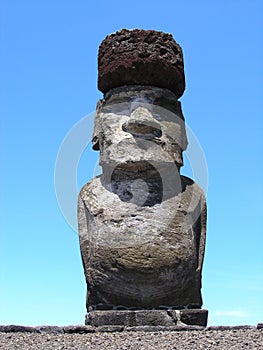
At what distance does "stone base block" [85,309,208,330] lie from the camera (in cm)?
799

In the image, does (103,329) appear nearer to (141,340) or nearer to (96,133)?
(141,340)

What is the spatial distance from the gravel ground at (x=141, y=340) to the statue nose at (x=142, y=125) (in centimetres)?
268

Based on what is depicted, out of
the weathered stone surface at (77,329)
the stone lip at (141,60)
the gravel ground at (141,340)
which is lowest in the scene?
the gravel ground at (141,340)

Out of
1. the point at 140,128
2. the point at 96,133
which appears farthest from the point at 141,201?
the point at 96,133

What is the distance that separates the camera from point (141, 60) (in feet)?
29.3

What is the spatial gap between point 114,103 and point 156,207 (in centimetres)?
159

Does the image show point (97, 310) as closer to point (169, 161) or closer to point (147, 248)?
point (147, 248)

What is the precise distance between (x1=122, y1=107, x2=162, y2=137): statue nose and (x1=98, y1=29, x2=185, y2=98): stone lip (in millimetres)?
542

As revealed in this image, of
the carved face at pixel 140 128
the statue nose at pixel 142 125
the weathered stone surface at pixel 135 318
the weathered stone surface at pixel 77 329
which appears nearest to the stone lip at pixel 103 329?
the weathered stone surface at pixel 77 329

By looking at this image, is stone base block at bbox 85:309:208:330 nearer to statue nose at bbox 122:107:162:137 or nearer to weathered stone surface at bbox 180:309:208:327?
weathered stone surface at bbox 180:309:208:327

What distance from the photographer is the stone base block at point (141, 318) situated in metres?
7.99

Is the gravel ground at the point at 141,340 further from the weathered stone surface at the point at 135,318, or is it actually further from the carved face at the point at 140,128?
the carved face at the point at 140,128

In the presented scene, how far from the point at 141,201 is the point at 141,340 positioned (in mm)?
2164

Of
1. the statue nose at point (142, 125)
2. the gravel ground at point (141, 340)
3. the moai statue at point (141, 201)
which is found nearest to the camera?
the gravel ground at point (141, 340)
